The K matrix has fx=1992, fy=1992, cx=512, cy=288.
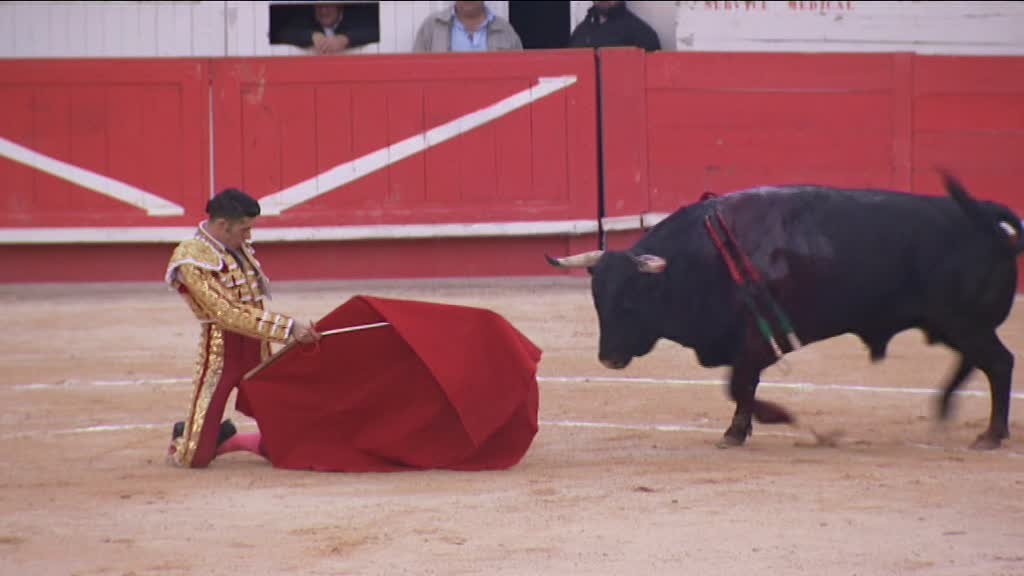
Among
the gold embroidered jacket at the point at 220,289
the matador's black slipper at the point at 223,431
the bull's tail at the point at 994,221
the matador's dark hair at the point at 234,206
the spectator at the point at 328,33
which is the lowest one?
the matador's black slipper at the point at 223,431

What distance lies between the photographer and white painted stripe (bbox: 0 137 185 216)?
10.5 m

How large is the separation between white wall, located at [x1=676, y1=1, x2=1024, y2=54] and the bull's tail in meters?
5.30

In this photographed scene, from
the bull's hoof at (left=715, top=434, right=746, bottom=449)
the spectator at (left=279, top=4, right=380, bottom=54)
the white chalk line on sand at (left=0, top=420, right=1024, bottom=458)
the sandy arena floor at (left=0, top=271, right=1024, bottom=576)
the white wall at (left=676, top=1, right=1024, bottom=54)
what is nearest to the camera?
the sandy arena floor at (left=0, top=271, right=1024, bottom=576)

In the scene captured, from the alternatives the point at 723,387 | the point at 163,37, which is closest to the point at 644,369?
the point at 723,387

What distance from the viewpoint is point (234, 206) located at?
19.3ft

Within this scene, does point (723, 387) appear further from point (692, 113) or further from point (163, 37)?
point (163, 37)

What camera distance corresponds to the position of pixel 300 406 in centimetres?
603

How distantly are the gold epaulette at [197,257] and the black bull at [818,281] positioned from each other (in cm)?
108

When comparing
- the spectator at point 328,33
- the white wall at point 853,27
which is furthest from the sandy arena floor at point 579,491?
the white wall at point 853,27

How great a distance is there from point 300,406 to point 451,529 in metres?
1.22

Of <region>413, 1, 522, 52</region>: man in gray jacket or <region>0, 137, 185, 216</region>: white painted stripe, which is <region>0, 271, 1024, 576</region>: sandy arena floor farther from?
<region>413, 1, 522, 52</region>: man in gray jacket

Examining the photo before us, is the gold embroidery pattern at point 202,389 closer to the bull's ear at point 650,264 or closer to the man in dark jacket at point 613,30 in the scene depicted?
the bull's ear at point 650,264

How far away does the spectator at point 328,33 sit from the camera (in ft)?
37.2

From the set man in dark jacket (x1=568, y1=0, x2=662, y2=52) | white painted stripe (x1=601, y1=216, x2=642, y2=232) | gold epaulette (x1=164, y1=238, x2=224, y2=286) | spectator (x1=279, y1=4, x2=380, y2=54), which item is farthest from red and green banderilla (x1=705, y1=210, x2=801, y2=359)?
spectator (x1=279, y1=4, x2=380, y2=54)
